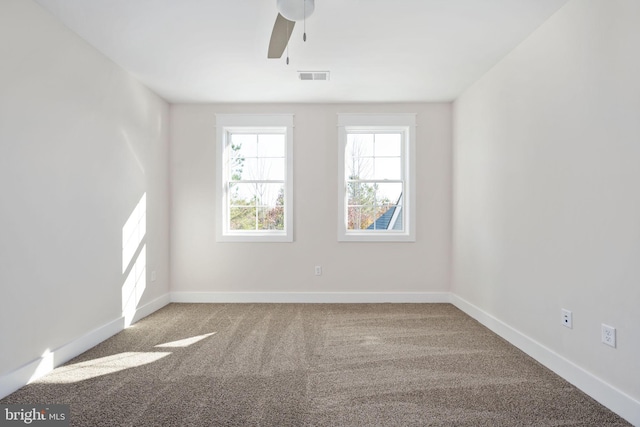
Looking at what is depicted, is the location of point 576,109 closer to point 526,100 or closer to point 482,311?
point 526,100

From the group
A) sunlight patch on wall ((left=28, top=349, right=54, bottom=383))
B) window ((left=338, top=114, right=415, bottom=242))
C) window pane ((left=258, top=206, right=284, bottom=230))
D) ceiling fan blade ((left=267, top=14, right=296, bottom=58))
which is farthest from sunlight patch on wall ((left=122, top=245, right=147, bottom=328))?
ceiling fan blade ((left=267, top=14, right=296, bottom=58))

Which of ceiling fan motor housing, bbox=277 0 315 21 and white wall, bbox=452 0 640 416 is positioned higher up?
ceiling fan motor housing, bbox=277 0 315 21

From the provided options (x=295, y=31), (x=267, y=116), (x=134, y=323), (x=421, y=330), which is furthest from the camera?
(x=267, y=116)

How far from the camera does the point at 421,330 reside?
11.5 ft

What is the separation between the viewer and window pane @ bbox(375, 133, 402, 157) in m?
4.78

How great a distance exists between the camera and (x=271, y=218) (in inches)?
189

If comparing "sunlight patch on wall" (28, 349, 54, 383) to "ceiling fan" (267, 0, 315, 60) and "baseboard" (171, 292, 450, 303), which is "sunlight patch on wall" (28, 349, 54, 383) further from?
"ceiling fan" (267, 0, 315, 60)

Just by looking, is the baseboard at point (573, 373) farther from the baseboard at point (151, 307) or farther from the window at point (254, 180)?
the baseboard at point (151, 307)

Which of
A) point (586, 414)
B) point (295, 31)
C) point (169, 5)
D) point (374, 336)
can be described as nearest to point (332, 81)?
point (295, 31)

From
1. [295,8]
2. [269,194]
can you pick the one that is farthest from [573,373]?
[269,194]

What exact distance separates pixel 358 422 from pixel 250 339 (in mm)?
1561

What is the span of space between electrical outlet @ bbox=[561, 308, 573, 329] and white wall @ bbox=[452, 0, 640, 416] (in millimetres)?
40

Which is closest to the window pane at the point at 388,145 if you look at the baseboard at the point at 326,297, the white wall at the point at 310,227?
the white wall at the point at 310,227

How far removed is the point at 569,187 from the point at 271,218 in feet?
10.7
